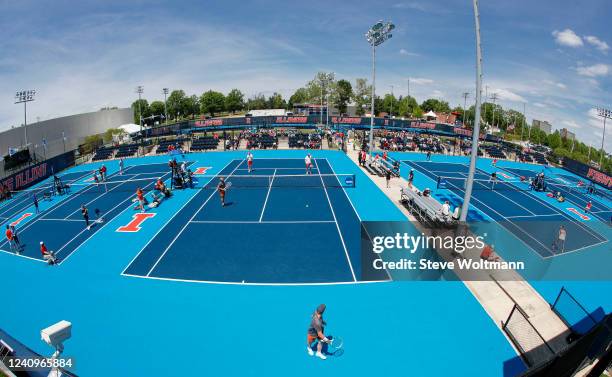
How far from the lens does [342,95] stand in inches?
4820

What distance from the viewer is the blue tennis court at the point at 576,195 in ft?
76.7

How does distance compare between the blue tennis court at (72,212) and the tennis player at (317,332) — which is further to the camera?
the blue tennis court at (72,212)

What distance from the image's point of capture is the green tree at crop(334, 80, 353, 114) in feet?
397

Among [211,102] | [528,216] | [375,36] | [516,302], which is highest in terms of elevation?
[211,102]

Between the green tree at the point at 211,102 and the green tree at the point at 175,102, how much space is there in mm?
7507

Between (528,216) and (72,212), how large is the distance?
29304mm

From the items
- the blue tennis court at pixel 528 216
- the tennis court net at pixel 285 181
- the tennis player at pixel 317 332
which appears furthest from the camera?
the tennis court net at pixel 285 181

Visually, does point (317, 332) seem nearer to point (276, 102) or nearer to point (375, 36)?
point (375, 36)

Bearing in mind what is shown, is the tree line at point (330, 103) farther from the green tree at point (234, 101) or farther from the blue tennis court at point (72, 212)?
the blue tennis court at point (72, 212)

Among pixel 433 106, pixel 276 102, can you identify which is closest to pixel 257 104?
pixel 276 102

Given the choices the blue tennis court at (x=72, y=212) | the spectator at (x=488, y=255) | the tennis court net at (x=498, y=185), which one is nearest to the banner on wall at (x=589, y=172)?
the tennis court net at (x=498, y=185)

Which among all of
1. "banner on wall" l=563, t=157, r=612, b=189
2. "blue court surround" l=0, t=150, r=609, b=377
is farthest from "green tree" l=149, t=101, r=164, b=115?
"banner on wall" l=563, t=157, r=612, b=189

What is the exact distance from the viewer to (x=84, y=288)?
1159cm

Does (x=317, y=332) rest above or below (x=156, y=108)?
below
